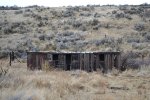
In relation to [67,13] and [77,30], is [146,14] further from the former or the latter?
[67,13]

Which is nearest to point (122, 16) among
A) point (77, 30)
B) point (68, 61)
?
point (77, 30)

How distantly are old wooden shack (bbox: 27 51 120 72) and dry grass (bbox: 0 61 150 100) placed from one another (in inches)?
52.5

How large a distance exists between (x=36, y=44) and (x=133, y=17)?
1773cm

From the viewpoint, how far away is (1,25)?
56500mm

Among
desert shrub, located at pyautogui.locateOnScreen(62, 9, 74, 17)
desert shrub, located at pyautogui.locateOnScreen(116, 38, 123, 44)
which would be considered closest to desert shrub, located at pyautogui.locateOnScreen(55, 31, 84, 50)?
desert shrub, located at pyautogui.locateOnScreen(116, 38, 123, 44)

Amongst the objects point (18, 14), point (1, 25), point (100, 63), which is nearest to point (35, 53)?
point (100, 63)

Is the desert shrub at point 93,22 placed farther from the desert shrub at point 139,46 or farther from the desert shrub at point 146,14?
the desert shrub at point 139,46

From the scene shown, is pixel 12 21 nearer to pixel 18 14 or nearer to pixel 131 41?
pixel 18 14

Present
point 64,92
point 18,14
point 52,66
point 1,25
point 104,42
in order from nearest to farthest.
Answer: point 64,92, point 52,66, point 104,42, point 1,25, point 18,14

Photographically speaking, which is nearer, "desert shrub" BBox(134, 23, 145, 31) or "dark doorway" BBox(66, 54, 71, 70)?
"dark doorway" BBox(66, 54, 71, 70)

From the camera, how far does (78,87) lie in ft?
61.5

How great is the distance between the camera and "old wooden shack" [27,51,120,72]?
2702 cm

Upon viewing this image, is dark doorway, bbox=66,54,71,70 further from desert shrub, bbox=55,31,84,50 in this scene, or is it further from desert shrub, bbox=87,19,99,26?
desert shrub, bbox=87,19,99,26

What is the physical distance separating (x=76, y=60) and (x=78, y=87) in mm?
8545
